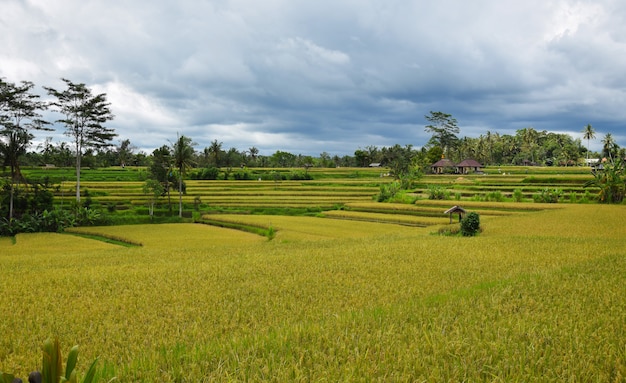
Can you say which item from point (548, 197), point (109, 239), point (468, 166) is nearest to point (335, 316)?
point (109, 239)

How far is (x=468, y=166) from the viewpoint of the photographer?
68.1 meters

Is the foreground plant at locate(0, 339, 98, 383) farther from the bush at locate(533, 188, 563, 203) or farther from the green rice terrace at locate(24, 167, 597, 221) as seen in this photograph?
the bush at locate(533, 188, 563, 203)

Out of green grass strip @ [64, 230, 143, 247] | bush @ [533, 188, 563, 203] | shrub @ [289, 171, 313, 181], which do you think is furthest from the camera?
shrub @ [289, 171, 313, 181]

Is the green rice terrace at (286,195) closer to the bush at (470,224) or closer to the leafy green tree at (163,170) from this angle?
the leafy green tree at (163,170)

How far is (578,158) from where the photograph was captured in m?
91.1

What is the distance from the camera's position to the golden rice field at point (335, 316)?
3781 millimetres

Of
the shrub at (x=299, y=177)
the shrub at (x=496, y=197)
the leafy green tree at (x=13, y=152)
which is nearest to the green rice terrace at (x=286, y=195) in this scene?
the shrub at (x=496, y=197)

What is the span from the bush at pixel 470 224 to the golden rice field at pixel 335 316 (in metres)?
6.32

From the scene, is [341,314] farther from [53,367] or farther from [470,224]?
[470,224]

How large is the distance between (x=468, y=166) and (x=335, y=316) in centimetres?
6733

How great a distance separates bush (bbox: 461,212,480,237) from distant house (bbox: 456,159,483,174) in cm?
5182

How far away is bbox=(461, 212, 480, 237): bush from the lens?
18344 mm

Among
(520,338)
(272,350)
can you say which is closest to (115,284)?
(272,350)

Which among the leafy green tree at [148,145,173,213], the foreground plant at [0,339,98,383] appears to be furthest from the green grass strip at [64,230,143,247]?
the foreground plant at [0,339,98,383]
